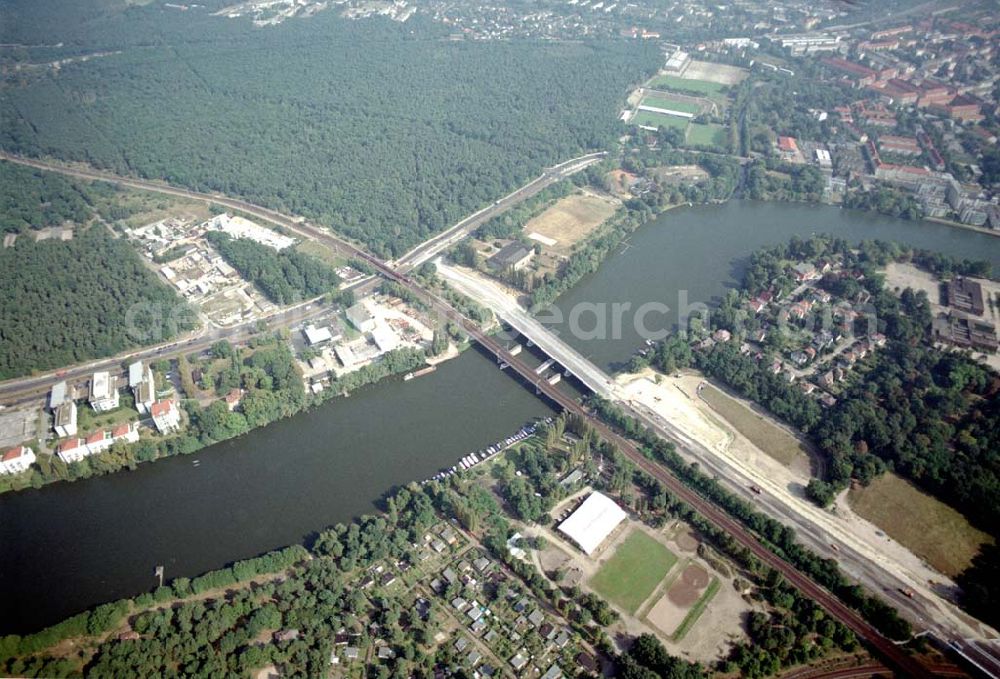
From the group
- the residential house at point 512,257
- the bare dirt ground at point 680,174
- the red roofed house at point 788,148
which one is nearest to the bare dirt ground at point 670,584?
the residential house at point 512,257

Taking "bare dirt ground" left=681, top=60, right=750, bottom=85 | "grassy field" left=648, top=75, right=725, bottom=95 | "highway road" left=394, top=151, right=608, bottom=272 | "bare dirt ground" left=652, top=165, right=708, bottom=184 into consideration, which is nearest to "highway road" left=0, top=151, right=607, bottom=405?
"highway road" left=394, top=151, right=608, bottom=272

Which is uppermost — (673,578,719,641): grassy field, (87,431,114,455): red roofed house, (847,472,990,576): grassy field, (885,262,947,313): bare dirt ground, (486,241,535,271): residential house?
(486,241,535,271): residential house

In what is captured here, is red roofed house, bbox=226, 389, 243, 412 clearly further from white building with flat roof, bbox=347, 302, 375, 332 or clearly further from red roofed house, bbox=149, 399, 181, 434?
white building with flat roof, bbox=347, 302, 375, 332

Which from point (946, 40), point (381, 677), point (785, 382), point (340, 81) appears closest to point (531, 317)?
point (785, 382)

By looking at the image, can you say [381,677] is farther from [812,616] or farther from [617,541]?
[812,616]

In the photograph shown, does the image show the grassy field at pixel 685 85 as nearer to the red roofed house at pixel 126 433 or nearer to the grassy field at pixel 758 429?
the grassy field at pixel 758 429

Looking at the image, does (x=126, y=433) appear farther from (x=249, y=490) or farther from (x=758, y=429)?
(x=758, y=429)

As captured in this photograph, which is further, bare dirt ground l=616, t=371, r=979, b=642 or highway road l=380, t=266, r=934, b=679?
bare dirt ground l=616, t=371, r=979, b=642
